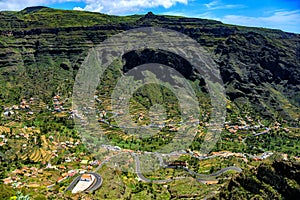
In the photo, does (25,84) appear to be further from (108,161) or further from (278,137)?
(278,137)

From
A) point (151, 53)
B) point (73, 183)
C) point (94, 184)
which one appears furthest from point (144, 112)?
point (94, 184)

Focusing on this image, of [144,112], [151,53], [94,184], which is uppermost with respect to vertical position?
[151,53]

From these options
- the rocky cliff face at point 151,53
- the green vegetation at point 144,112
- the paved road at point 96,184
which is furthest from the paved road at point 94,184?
the rocky cliff face at point 151,53

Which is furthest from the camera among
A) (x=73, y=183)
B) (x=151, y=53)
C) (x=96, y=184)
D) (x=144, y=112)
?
(x=151, y=53)

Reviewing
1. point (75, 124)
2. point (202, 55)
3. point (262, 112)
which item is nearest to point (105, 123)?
point (75, 124)

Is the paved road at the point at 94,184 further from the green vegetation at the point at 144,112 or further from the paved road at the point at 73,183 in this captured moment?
the green vegetation at the point at 144,112

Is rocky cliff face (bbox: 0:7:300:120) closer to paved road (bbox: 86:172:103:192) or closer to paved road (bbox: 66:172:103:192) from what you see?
paved road (bbox: 66:172:103:192)

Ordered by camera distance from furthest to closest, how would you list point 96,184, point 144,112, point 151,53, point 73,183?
point 151,53, point 144,112, point 73,183, point 96,184

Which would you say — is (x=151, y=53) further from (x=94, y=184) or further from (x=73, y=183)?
(x=94, y=184)

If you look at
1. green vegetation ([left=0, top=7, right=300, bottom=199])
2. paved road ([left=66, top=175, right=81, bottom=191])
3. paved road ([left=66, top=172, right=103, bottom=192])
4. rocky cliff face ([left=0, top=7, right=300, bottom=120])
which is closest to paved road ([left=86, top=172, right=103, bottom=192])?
paved road ([left=66, top=172, right=103, bottom=192])
